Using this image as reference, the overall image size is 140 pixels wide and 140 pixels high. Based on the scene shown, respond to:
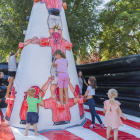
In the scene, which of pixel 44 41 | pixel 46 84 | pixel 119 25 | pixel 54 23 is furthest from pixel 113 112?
pixel 119 25

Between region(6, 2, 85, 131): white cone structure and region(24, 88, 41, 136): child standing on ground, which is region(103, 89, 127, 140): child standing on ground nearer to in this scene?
region(6, 2, 85, 131): white cone structure

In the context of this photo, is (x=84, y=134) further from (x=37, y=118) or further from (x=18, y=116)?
(x=18, y=116)

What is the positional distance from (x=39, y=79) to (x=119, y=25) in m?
8.07

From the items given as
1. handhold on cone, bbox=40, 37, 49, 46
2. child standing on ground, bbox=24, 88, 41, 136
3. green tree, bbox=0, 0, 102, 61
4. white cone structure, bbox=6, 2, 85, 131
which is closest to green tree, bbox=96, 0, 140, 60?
green tree, bbox=0, 0, 102, 61

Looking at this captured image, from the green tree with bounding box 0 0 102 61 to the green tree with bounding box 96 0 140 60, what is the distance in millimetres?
901

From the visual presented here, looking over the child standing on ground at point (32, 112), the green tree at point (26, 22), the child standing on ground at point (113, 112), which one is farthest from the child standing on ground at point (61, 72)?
the green tree at point (26, 22)

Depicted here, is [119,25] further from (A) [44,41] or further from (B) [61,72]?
(B) [61,72]

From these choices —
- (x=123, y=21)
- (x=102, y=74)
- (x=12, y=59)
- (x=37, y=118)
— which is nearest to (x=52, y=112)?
(x=37, y=118)

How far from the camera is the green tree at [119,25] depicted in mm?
9930

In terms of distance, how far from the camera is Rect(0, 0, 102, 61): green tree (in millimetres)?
8711

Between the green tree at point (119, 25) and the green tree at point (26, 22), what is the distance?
90 centimetres

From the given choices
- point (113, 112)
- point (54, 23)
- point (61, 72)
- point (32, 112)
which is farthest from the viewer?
point (54, 23)

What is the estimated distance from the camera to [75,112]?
11.5 ft

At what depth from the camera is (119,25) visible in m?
10.1
